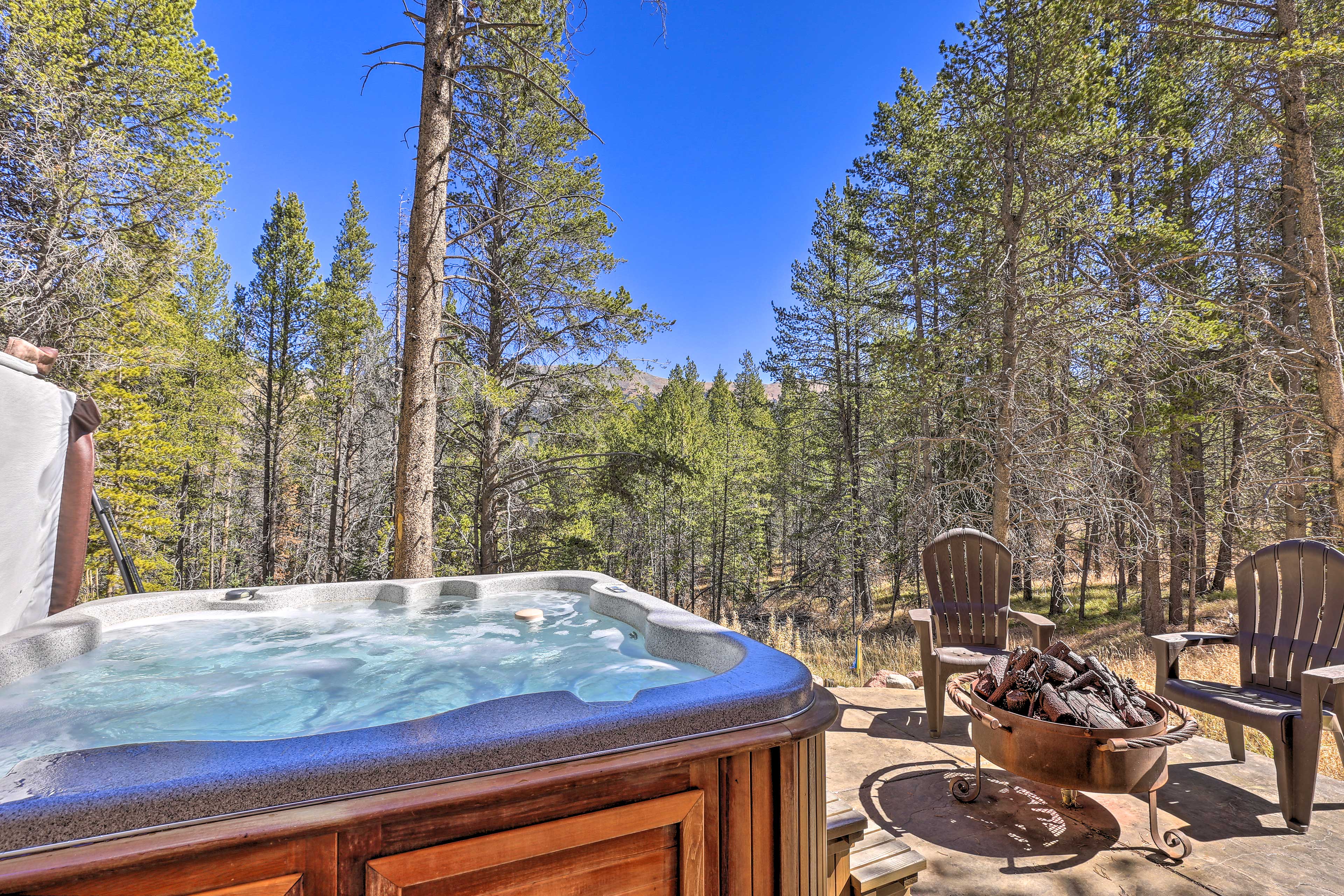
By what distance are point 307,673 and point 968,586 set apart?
366 cm

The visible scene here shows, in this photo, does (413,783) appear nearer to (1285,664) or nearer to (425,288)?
(1285,664)

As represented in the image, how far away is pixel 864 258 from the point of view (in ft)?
35.3

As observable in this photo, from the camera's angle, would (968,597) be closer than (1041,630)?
No

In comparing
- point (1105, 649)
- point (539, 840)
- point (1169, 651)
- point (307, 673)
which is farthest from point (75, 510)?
point (1105, 649)

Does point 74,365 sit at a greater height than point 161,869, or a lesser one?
greater

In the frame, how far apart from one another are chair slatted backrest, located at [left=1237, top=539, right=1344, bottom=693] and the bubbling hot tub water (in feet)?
8.83

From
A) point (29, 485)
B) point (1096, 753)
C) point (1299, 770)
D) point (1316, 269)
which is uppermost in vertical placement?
point (1316, 269)

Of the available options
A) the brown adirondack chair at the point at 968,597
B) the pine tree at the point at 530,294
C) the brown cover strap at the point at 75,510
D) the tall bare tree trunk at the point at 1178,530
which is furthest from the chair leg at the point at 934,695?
the tall bare tree trunk at the point at 1178,530

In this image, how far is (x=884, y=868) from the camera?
1.62 metres

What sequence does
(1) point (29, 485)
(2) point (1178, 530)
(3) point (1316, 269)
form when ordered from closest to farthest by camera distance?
(1) point (29, 485), (3) point (1316, 269), (2) point (1178, 530)

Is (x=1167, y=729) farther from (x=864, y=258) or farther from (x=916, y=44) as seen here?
(x=864, y=258)

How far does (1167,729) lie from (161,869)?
2654 millimetres

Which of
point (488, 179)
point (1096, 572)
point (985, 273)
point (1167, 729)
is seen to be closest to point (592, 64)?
point (488, 179)

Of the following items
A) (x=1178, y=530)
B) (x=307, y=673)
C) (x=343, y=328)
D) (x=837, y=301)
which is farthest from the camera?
(x=343, y=328)
